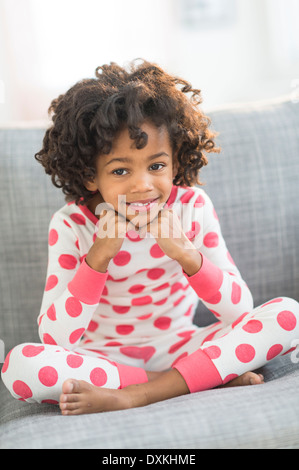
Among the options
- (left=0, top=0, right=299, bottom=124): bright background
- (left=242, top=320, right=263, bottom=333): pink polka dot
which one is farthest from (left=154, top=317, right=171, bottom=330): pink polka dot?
(left=0, top=0, right=299, bottom=124): bright background

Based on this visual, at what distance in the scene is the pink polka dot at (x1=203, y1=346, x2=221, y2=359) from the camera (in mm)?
1009

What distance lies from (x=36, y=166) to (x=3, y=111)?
2.04 metres

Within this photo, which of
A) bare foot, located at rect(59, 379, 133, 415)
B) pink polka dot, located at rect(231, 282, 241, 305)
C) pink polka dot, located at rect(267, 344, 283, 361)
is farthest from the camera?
pink polka dot, located at rect(231, 282, 241, 305)

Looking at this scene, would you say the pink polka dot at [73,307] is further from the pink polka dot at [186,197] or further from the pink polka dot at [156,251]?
the pink polka dot at [186,197]

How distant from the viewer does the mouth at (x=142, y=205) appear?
1.04m

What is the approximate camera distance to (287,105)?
1383 mm

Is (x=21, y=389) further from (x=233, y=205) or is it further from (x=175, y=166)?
(x=233, y=205)

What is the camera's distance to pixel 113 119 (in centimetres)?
99

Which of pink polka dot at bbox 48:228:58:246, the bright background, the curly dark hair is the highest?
the bright background

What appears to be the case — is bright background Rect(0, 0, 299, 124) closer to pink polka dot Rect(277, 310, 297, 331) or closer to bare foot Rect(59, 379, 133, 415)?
pink polka dot Rect(277, 310, 297, 331)

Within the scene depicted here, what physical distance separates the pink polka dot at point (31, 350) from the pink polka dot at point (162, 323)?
30cm

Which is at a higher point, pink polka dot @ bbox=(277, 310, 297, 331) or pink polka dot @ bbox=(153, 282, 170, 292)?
pink polka dot @ bbox=(153, 282, 170, 292)

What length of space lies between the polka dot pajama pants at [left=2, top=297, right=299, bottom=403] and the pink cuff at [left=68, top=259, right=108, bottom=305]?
0.10 m
